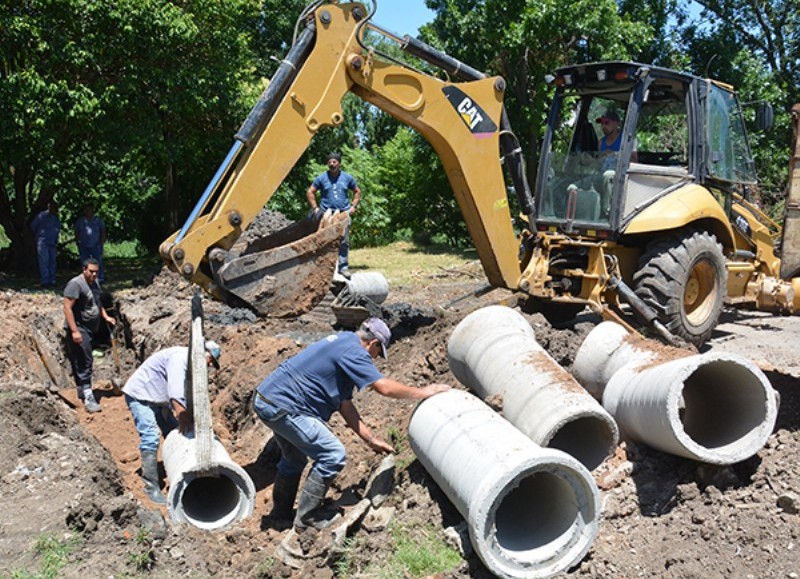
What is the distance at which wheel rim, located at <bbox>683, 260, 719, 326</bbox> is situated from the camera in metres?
8.91

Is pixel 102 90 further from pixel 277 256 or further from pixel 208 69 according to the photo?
pixel 277 256

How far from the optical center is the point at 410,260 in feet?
69.5

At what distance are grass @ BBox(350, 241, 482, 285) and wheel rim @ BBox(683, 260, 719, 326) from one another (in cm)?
→ 809

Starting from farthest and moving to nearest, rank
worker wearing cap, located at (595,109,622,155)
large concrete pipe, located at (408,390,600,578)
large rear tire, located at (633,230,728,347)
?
worker wearing cap, located at (595,109,622,155) < large rear tire, located at (633,230,728,347) < large concrete pipe, located at (408,390,600,578)

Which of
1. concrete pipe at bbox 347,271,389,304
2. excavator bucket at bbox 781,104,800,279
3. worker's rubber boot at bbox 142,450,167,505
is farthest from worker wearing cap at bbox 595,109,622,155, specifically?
worker's rubber boot at bbox 142,450,167,505

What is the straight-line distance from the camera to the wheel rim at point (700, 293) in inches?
351

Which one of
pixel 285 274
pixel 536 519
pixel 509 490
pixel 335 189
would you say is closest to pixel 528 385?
pixel 536 519

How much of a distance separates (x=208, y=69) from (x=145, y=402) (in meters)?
12.0

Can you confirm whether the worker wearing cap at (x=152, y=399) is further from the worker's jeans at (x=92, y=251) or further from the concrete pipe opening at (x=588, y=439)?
the worker's jeans at (x=92, y=251)

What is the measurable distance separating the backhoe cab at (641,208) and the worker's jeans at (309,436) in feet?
11.6

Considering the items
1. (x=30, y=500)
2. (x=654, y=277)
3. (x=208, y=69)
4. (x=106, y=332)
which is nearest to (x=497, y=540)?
(x=30, y=500)

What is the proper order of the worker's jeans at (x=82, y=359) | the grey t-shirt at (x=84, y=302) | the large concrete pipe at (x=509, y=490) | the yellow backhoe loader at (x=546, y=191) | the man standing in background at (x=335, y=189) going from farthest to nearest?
1. the man standing in background at (x=335, y=189)
2. the worker's jeans at (x=82, y=359)
3. the grey t-shirt at (x=84, y=302)
4. the yellow backhoe loader at (x=546, y=191)
5. the large concrete pipe at (x=509, y=490)

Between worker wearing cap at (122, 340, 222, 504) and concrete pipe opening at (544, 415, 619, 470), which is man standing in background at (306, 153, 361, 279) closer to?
worker wearing cap at (122, 340, 222, 504)

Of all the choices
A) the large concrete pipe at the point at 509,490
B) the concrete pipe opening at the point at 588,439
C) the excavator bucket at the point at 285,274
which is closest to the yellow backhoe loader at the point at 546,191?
the excavator bucket at the point at 285,274
